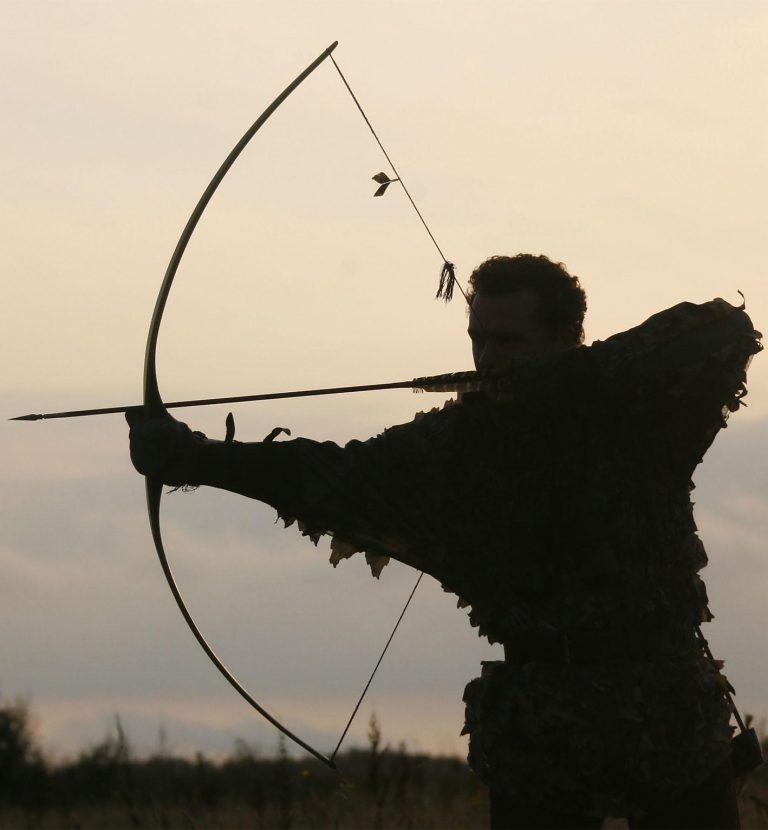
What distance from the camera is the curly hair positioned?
3627 mm

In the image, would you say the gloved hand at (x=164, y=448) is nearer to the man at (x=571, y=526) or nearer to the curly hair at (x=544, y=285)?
the man at (x=571, y=526)

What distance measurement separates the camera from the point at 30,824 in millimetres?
5496

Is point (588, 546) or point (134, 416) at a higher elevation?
point (134, 416)

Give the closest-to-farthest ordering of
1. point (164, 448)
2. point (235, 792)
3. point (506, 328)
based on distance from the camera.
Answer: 1. point (164, 448)
2. point (506, 328)
3. point (235, 792)

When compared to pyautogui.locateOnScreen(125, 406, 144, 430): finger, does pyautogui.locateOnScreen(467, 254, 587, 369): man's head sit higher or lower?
higher

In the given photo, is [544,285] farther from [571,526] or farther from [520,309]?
[571,526]

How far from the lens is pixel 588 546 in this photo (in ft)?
10.9

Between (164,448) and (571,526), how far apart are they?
0.96m

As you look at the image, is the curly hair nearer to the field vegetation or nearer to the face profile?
the face profile

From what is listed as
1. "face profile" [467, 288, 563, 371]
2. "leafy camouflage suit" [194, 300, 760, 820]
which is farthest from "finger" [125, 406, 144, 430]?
"face profile" [467, 288, 563, 371]

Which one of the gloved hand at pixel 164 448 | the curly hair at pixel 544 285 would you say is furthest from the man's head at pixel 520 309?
the gloved hand at pixel 164 448

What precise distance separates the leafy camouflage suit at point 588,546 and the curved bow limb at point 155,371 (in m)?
0.22

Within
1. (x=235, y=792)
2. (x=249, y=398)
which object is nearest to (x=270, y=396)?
(x=249, y=398)

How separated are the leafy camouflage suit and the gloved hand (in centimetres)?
5
